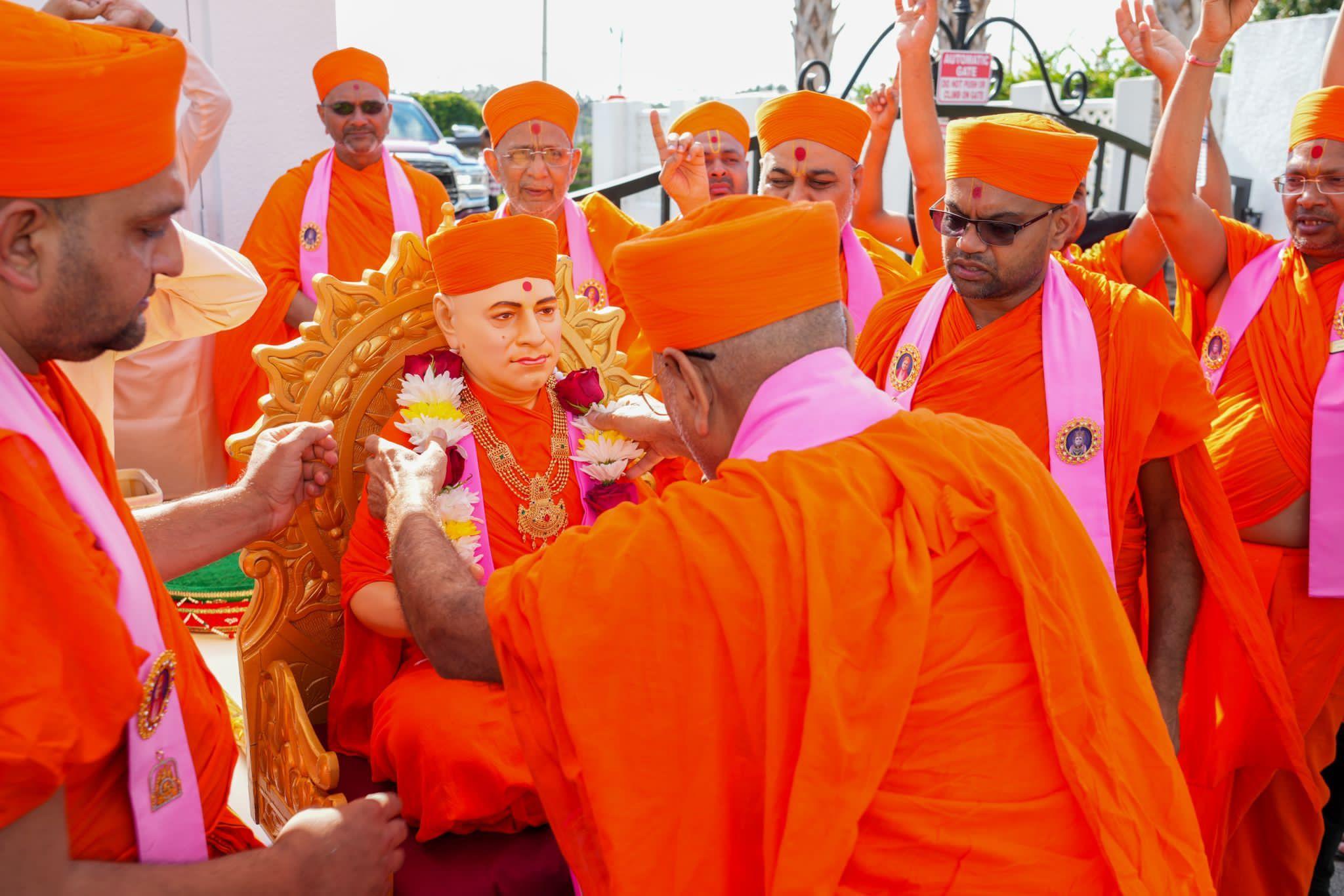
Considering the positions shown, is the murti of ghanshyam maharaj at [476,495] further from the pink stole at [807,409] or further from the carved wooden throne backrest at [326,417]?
the pink stole at [807,409]

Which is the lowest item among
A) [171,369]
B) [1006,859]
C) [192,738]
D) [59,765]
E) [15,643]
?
[171,369]

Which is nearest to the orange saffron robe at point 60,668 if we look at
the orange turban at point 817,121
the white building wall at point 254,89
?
the orange turban at point 817,121

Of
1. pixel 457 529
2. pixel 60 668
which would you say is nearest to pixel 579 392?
pixel 457 529

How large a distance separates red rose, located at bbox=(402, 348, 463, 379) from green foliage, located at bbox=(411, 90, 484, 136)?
95.1ft

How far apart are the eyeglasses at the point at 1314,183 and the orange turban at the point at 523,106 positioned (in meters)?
2.80

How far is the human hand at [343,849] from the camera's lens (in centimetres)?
160

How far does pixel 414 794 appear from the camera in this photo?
2.47 metres

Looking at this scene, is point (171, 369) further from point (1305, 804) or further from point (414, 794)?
point (1305, 804)

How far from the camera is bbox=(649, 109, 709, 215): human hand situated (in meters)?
4.12

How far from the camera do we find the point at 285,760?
267cm

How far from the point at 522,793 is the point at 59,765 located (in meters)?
1.31

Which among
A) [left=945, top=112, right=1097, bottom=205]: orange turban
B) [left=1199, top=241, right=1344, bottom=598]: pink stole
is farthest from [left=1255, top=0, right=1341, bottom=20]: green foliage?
[left=945, top=112, right=1097, bottom=205]: orange turban

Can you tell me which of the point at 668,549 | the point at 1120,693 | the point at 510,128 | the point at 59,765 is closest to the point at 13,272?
the point at 59,765

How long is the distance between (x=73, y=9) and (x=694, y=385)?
168 cm
